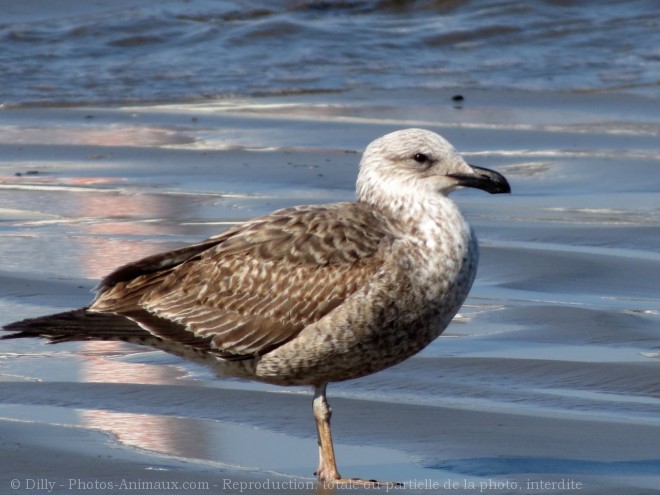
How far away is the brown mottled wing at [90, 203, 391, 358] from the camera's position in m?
5.81

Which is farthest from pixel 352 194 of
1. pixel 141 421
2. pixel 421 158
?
pixel 141 421

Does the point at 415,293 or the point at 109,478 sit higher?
the point at 415,293

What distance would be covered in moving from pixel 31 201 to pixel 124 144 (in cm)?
211

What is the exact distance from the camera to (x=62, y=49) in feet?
56.9

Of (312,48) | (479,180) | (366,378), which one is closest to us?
(479,180)

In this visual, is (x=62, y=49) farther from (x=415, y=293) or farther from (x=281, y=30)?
(x=415, y=293)

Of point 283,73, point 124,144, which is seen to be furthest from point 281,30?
point 124,144

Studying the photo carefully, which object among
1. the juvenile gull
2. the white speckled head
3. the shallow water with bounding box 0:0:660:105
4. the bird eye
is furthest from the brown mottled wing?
the shallow water with bounding box 0:0:660:105

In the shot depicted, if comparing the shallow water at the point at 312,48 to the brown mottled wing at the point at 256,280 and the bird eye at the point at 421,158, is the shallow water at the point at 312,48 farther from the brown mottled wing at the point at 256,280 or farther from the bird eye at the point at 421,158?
the bird eye at the point at 421,158

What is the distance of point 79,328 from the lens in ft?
19.5

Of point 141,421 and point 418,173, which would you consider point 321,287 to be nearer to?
point 418,173

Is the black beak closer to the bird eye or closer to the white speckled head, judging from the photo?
the white speckled head

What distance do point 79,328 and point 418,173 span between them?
→ 1525 mm

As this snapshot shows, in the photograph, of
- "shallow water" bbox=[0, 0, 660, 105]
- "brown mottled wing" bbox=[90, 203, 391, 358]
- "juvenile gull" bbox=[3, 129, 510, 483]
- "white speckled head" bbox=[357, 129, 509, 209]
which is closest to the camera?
"juvenile gull" bbox=[3, 129, 510, 483]
